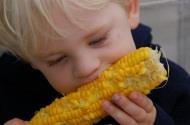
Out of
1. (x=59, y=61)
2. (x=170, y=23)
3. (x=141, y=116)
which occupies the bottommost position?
(x=170, y=23)

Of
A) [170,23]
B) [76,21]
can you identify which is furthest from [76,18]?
[170,23]

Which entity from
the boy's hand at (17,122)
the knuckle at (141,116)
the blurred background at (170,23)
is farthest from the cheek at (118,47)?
the blurred background at (170,23)

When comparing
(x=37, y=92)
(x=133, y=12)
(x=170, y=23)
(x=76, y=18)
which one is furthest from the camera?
(x=170, y=23)

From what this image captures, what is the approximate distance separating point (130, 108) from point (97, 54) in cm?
11

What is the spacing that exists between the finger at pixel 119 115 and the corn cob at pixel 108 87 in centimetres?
2

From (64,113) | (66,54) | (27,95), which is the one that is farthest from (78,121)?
(27,95)

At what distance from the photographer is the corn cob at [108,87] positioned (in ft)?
2.53

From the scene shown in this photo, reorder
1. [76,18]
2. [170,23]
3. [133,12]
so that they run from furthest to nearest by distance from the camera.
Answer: [170,23], [133,12], [76,18]

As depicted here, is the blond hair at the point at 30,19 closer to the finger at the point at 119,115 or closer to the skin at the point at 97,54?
the skin at the point at 97,54

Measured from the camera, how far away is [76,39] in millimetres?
783

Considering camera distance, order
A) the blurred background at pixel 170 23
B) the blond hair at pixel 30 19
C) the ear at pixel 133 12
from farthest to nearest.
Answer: the blurred background at pixel 170 23 → the ear at pixel 133 12 → the blond hair at pixel 30 19

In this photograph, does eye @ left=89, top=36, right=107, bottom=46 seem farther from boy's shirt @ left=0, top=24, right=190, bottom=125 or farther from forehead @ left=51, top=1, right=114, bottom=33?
boy's shirt @ left=0, top=24, right=190, bottom=125

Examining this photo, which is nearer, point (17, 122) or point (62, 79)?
point (62, 79)

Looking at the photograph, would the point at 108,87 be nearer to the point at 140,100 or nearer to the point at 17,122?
the point at 140,100
